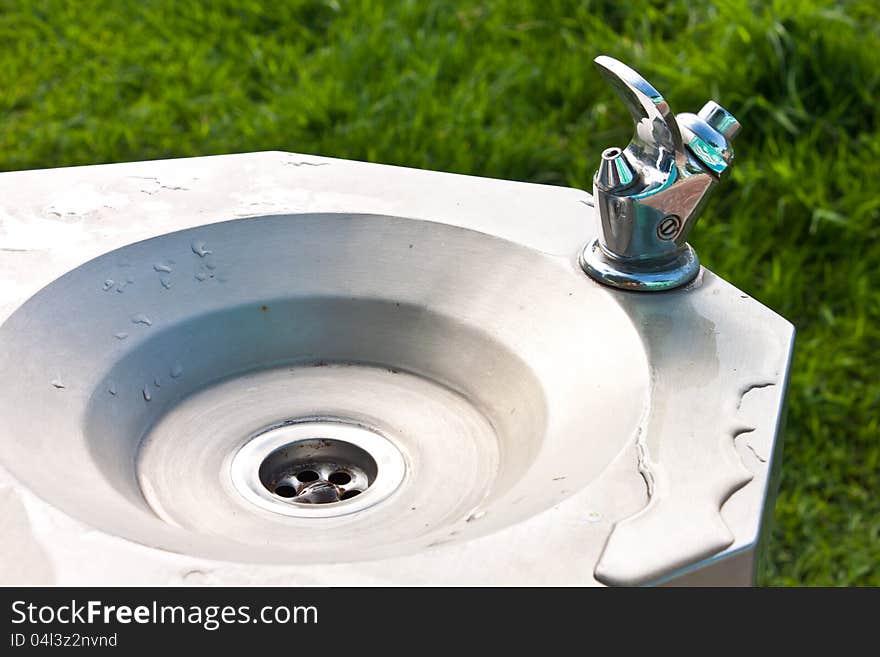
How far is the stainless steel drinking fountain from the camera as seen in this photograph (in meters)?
0.95

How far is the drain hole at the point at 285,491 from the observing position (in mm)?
1271

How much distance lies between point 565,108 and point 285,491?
191 centimetres

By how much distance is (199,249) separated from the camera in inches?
53.3

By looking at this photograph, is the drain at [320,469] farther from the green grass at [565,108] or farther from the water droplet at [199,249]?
the green grass at [565,108]

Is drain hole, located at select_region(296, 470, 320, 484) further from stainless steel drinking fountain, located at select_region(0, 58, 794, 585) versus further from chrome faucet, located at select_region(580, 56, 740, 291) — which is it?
chrome faucet, located at select_region(580, 56, 740, 291)

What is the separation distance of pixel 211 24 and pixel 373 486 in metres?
2.35

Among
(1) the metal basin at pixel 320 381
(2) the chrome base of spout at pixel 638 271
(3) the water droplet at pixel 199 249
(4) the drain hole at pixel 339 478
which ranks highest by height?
(3) the water droplet at pixel 199 249

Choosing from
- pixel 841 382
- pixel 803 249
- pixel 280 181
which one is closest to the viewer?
pixel 280 181

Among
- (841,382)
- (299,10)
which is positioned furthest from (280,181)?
(299,10)

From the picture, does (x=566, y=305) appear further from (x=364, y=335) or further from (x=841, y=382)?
(x=841, y=382)

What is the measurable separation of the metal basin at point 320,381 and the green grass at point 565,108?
1.10 meters

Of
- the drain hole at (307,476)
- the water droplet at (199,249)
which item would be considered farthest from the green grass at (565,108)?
the water droplet at (199,249)

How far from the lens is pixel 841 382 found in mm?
2445

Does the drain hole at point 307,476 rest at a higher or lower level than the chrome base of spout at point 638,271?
lower
